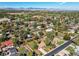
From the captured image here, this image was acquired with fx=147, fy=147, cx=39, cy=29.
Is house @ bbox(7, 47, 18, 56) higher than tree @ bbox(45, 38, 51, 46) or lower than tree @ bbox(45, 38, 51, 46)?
lower

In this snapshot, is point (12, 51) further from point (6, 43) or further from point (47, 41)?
point (47, 41)

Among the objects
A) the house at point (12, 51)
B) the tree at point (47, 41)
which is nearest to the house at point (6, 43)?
the house at point (12, 51)

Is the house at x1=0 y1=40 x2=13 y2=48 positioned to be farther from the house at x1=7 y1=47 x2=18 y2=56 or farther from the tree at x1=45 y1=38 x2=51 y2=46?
the tree at x1=45 y1=38 x2=51 y2=46

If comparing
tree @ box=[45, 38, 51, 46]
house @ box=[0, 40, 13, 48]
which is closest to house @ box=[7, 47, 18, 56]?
house @ box=[0, 40, 13, 48]

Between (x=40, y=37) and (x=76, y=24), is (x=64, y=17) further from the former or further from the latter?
(x=40, y=37)

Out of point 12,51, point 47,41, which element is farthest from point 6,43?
point 47,41

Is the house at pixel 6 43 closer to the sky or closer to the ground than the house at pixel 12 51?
closer to the sky

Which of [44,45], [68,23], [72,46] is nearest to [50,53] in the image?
[44,45]

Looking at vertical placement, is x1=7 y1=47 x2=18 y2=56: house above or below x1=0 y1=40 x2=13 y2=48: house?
below

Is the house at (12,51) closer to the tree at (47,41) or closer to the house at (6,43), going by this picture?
the house at (6,43)

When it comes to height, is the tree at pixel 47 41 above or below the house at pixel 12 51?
above

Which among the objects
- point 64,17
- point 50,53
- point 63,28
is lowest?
point 50,53
